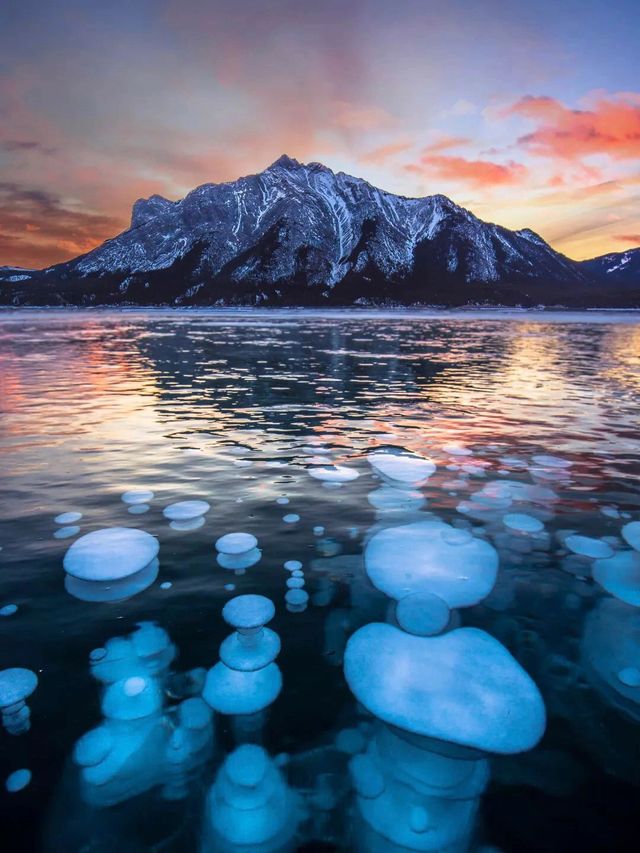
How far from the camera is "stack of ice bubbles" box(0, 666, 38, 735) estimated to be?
315 cm

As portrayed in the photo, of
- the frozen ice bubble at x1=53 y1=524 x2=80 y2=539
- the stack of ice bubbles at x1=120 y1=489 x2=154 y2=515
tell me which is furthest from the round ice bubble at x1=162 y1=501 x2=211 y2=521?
the frozen ice bubble at x1=53 y1=524 x2=80 y2=539

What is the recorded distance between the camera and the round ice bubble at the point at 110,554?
4.86 metres

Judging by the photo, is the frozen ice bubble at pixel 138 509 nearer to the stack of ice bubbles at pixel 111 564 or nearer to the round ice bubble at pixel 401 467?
the stack of ice bubbles at pixel 111 564

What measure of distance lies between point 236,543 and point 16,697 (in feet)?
8.30

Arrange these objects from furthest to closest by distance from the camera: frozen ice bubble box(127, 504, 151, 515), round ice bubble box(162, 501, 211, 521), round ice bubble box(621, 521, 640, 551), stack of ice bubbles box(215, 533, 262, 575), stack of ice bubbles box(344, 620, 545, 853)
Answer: frozen ice bubble box(127, 504, 151, 515)
round ice bubble box(162, 501, 211, 521)
round ice bubble box(621, 521, 640, 551)
stack of ice bubbles box(215, 533, 262, 575)
stack of ice bubbles box(344, 620, 545, 853)

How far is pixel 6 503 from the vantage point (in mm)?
6484

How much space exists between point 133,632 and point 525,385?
1545 centimetres

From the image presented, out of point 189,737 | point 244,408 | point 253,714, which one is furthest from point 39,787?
point 244,408

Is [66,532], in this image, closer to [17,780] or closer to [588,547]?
[17,780]

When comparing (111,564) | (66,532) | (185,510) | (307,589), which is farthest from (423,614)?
(66,532)

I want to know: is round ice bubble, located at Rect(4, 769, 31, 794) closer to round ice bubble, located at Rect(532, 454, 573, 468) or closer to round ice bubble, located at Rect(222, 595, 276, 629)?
round ice bubble, located at Rect(222, 595, 276, 629)

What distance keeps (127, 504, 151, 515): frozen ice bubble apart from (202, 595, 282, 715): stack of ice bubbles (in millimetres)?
2504

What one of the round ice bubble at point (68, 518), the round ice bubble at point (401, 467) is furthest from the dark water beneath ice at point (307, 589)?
the round ice bubble at point (401, 467)

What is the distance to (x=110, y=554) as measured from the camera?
5.16 metres
